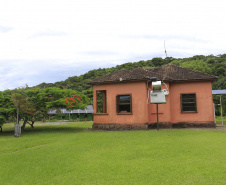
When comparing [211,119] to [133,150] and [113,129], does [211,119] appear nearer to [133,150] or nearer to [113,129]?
[113,129]

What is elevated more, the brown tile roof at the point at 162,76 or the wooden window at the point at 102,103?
the brown tile roof at the point at 162,76

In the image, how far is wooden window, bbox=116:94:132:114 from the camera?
14.9m

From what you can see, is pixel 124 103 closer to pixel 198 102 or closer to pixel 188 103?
pixel 188 103

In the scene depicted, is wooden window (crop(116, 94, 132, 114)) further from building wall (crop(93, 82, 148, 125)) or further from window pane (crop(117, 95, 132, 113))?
building wall (crop(93, 82, 148, 125))

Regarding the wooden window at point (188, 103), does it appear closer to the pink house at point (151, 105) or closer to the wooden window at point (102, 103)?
the pink house at point (151, 105)

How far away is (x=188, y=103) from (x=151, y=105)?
298 cm

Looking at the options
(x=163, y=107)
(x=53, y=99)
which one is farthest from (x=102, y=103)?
(x=163, y=107)

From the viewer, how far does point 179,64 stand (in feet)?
134

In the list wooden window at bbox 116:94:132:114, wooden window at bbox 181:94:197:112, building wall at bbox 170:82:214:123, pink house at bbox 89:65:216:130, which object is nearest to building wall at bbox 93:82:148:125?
pink house at bbox 89:65:216:130

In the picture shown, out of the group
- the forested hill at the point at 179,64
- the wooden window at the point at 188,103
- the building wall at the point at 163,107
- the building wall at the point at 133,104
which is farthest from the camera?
the forested hill at the point at 179,64

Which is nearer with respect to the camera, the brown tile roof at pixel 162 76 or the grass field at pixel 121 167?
the grass field at pixel 121 167

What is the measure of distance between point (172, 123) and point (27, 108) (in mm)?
10825

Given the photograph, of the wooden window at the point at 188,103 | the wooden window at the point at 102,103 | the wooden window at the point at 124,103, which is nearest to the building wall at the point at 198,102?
the wooden window at the point at 188,103

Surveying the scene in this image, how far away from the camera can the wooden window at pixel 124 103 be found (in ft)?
48.9
